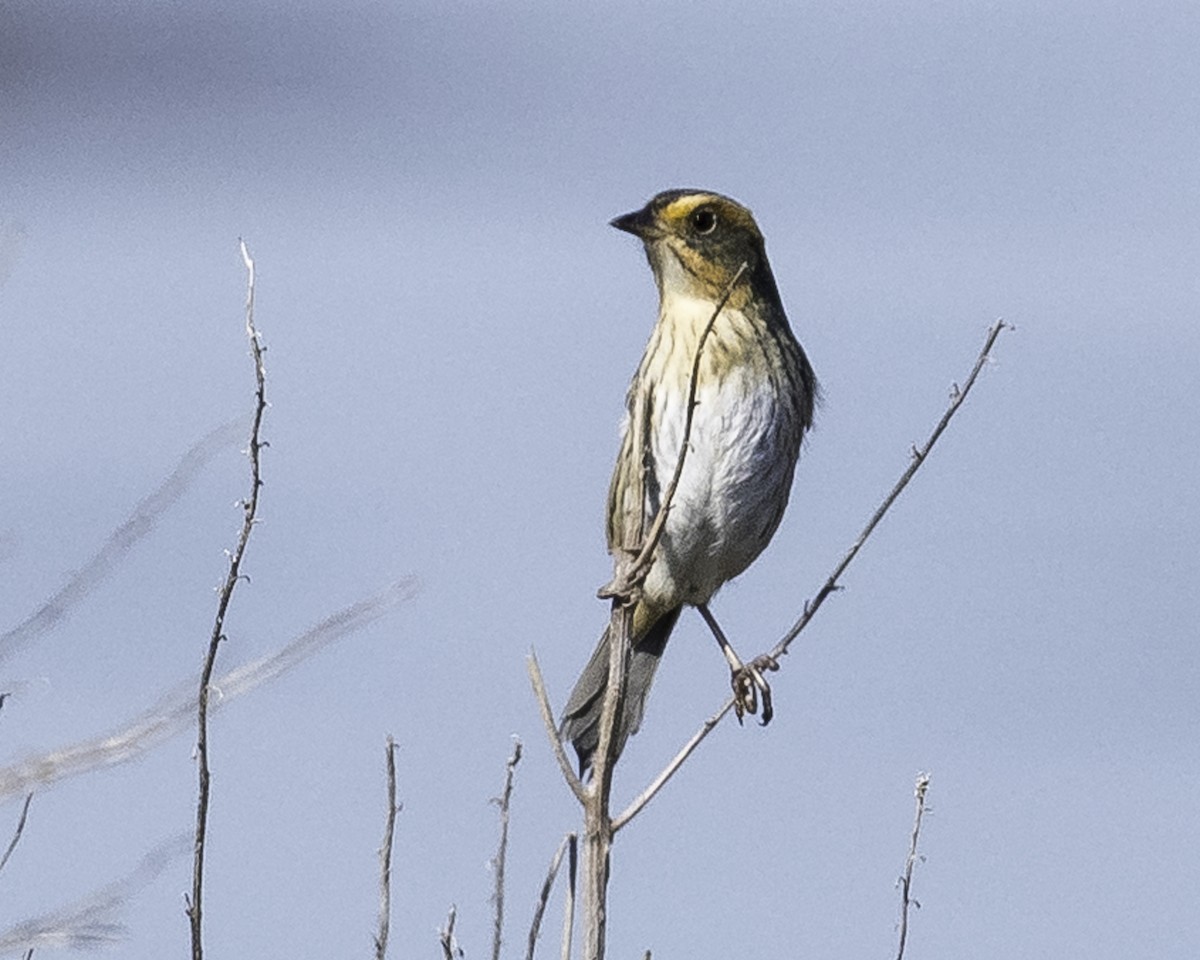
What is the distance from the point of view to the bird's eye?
14.9 ft

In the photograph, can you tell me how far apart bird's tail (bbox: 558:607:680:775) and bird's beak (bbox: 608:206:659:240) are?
858 mm

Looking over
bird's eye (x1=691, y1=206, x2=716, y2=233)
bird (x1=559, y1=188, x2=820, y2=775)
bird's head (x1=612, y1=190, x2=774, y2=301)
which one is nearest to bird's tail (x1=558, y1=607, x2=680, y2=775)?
bird (x1=559, y1=188, x2=820, y2=775)

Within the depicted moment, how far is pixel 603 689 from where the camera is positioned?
4543 millimetres

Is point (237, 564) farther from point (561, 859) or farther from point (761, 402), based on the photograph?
point (761, 402)

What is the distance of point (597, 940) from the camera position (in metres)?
2.69

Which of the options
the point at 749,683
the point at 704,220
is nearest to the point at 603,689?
the point at 749,683

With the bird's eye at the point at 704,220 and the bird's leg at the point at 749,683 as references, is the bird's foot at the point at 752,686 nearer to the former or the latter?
the bird's leg at the point at 749,683

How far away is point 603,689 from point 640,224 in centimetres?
106

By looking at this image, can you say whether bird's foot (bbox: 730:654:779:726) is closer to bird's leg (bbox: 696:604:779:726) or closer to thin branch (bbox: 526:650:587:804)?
bird's leg (bbox: 696:604:779:726)

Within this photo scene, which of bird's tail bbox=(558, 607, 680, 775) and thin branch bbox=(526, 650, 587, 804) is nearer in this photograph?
thin branch bbox=(526, 650, 587, 804)

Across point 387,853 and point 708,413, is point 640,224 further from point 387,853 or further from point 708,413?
point 387,853

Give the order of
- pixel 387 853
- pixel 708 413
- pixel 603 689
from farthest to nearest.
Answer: pixel 603 689 → pixel 708 413 → pixel 387 853

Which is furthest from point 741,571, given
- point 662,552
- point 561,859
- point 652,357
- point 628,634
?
point 561,859

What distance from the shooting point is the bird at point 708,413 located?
442 cm
